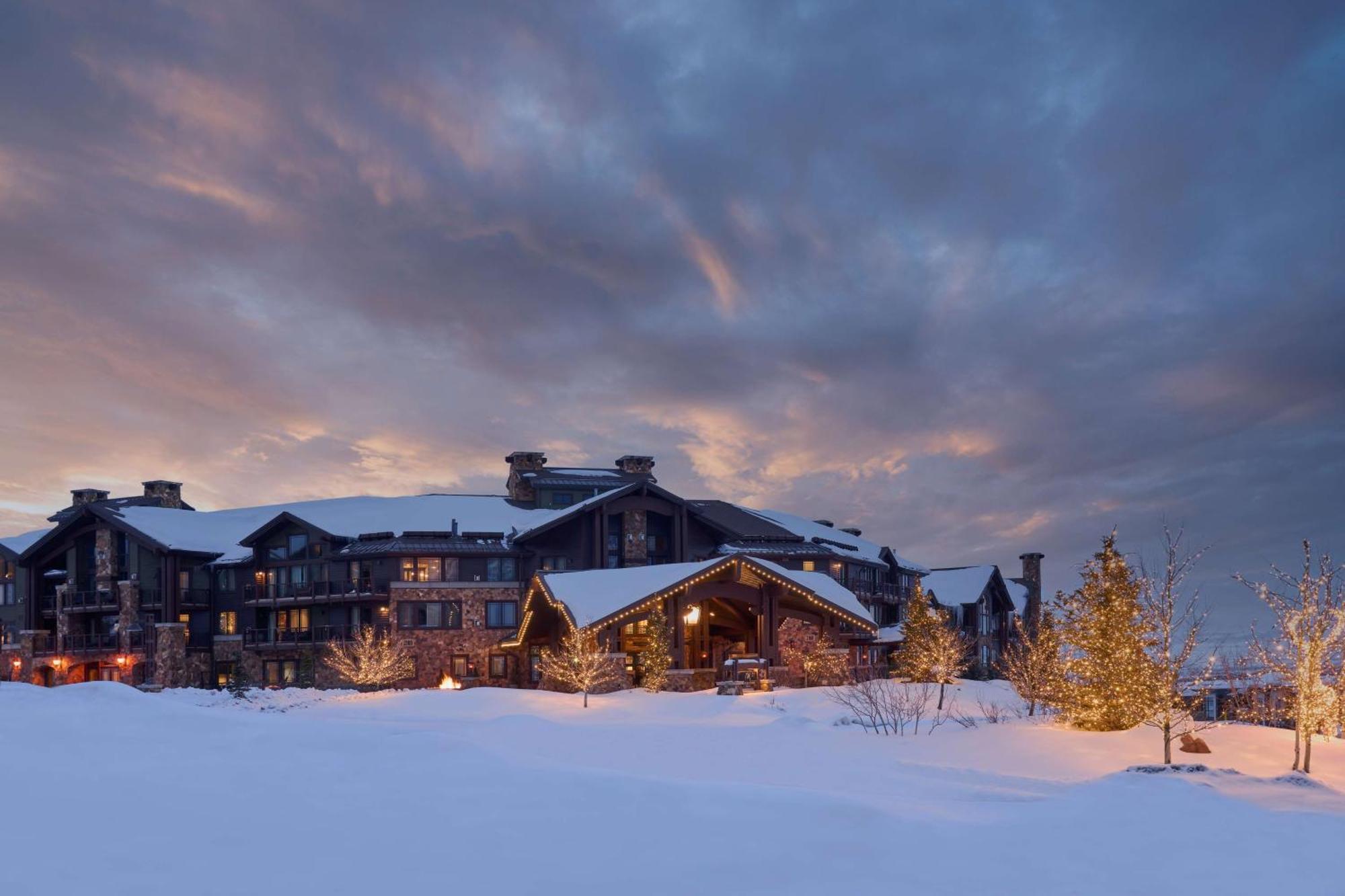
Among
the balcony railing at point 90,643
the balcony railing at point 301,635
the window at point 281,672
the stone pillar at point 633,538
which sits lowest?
the window at point 281,672

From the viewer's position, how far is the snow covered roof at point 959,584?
66.1m

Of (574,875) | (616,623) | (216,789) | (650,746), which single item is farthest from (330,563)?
(574,875)

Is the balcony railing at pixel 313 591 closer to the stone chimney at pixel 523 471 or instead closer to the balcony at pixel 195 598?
the balcony at pixel 195 598

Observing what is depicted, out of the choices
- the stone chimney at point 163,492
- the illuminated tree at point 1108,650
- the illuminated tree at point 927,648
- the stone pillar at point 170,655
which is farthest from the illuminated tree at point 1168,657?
the stone chimney at point 163,492

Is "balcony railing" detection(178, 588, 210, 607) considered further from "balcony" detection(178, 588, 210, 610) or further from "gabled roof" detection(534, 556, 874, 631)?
"gabled roof" detection(534, 556, 874, 631)

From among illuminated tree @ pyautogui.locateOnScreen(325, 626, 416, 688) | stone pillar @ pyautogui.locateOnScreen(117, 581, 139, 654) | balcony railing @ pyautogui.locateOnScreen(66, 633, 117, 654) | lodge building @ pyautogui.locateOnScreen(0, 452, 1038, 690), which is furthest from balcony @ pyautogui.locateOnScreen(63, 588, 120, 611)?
illuminated tree @ pyautogui.locateOnScreen(325, 626, 416, 688)

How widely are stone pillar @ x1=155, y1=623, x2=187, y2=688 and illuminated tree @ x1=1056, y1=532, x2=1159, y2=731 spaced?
152 ft

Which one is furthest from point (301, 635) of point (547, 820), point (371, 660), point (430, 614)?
point (547, 820)

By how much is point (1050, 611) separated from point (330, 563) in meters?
37.7

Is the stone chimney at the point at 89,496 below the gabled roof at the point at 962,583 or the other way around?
the other way around

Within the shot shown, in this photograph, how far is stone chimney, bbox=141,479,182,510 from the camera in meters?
64.4

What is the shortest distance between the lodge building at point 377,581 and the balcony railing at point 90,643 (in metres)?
0.12

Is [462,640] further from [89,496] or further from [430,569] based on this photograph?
[89,496]

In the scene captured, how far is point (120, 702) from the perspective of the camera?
636 inches
